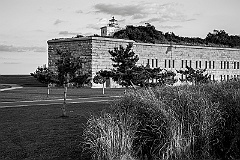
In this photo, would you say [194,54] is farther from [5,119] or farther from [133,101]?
Answer: [133,101]

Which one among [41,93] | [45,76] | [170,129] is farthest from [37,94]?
[170,129]

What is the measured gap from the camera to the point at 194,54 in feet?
206

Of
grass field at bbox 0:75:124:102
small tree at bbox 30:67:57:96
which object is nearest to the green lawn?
grass field at bbox 0:75:124:102

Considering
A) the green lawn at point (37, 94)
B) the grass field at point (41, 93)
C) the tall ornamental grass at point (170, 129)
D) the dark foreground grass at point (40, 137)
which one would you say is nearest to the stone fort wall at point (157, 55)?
the grass field at point (41, 93)

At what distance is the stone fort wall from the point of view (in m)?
49.4

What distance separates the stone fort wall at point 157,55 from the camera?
49.4 meters

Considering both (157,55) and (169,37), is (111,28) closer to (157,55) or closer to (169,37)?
(169,37)

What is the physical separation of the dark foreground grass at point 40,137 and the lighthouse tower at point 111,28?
58181 millimetres

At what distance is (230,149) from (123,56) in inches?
774

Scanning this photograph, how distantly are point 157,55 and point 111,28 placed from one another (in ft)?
69.3

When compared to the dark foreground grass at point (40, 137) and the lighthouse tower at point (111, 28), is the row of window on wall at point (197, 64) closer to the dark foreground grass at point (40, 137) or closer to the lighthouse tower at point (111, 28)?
the lighthouse tower at point (111, 28)

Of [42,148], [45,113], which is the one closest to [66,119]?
[45,113]

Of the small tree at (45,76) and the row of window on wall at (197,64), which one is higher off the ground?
the row of window on wall at (197,64)

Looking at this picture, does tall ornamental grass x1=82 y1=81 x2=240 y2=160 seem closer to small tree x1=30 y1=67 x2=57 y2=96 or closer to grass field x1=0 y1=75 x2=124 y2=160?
grass field x1=0 y1=75 x2=124 y2=160
